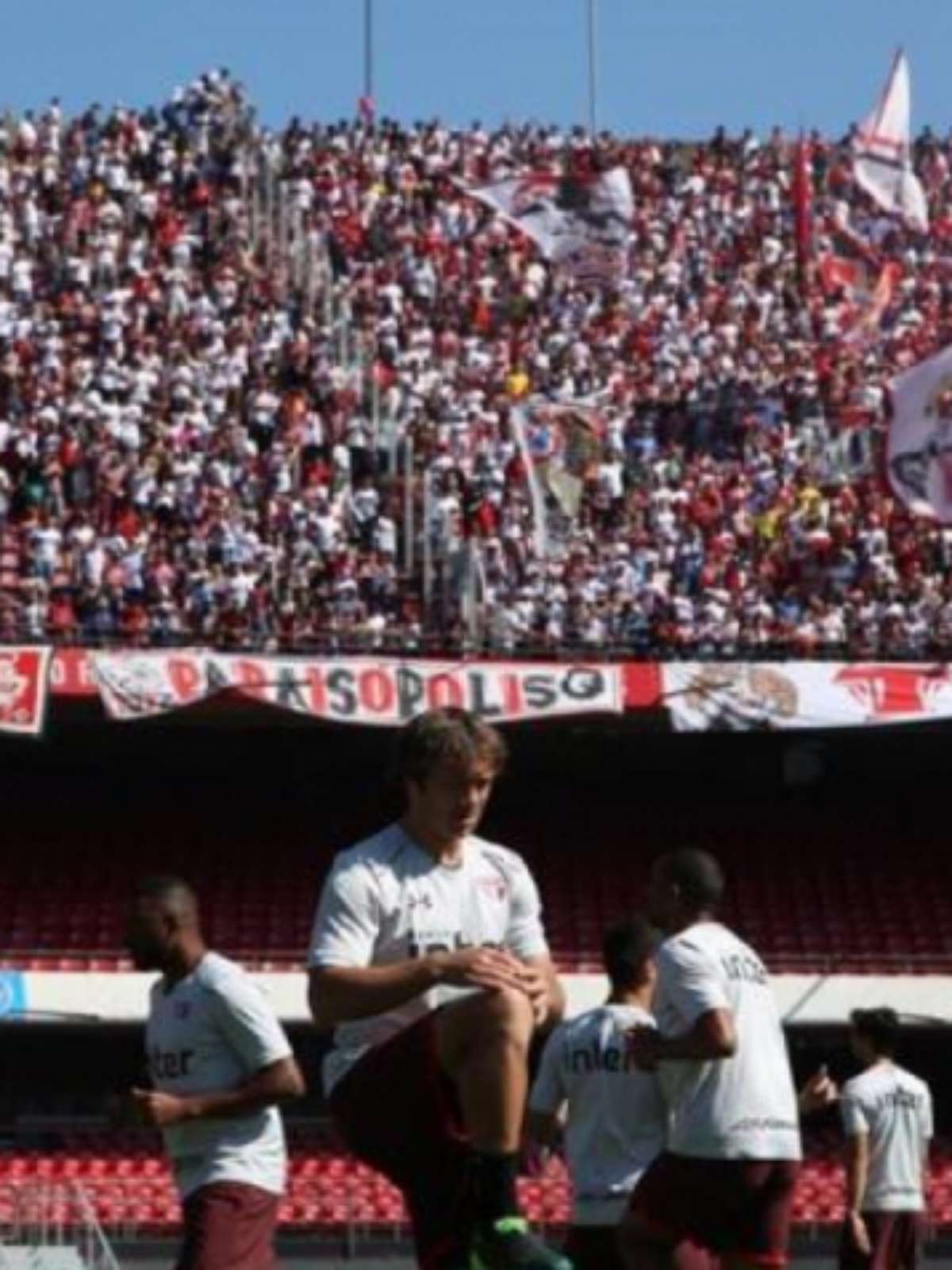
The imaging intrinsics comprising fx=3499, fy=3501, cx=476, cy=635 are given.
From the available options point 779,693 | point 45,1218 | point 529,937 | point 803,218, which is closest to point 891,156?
point 803,218

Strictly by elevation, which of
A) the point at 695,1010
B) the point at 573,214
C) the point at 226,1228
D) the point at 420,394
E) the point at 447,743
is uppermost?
the point at 573,214

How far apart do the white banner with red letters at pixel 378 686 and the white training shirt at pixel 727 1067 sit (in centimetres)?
2321

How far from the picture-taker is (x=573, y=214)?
45.3 m

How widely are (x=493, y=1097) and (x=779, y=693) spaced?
27400 mm

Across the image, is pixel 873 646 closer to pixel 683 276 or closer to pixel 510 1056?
pixel 683 276

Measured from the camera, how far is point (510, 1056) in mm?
7496

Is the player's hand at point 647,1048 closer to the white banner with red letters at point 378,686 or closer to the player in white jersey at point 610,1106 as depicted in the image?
the player in white jersey at point 610,1106

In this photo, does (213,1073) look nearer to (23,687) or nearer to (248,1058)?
(248,1058)

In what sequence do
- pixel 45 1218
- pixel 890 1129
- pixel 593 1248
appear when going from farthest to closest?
pixel 45 1218 → pixel 890 1129 → pixel 593 1248

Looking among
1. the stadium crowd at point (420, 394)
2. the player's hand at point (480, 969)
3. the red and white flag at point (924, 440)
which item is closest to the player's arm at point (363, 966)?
the player's hand at point (480, 969)

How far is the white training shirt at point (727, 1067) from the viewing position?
1029cm

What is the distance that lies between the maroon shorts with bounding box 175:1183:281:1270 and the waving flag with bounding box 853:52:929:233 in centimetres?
3922

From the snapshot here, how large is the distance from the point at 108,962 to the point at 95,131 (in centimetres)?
1529

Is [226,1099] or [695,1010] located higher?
[695,1010]
